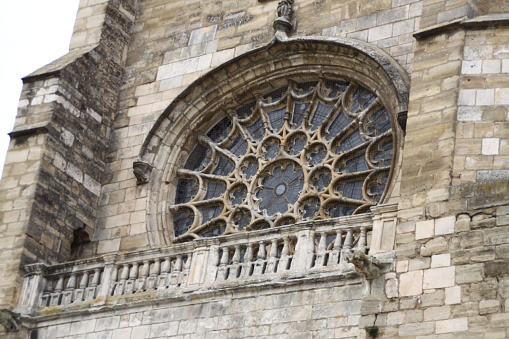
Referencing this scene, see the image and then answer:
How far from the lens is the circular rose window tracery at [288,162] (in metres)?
17.2

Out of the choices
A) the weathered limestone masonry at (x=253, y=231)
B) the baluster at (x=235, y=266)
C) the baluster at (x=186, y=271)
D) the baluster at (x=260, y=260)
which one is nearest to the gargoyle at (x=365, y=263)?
the weathered limestone masonry at (x=253, y=231)

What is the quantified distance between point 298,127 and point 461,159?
4.56m

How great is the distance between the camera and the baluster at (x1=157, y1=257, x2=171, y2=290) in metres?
15.7

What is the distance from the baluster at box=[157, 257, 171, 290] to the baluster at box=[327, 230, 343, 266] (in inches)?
89.1

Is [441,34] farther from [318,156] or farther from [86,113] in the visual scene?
[86,113]

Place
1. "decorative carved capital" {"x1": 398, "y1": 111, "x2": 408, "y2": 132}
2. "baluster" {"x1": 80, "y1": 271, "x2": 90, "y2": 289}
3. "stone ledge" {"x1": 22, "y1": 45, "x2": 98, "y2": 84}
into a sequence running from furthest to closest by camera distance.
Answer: "stone ledge" {"x1": 22, "y1": 45, "x2": 98, "y2": 84} < "baluster" {"x1": 80, "y1": 271, "x2": 90, "y2": 289} < "decorative carved capital" {"x1": 398, "y1": 111, "x2": 408, "y2": 132}

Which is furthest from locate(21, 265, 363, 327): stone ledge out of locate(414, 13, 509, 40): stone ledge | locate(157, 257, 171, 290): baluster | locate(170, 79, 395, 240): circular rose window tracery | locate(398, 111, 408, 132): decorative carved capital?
locate(414, 13, 509, 40): stone ledge

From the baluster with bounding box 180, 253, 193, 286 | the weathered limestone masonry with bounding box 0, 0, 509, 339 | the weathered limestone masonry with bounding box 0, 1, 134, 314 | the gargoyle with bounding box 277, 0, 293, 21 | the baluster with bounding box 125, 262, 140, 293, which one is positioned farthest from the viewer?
the gargoyle with bounding box 277, 0, 293, 21

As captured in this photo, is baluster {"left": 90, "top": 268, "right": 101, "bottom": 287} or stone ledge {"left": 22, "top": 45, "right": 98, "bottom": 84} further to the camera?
stone ledge {"left": 22, "top": 45, "right": 98, "bottom": 84}

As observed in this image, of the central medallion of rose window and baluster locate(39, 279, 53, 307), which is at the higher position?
the central medallion of rose window

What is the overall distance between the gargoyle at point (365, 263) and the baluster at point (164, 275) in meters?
2.85

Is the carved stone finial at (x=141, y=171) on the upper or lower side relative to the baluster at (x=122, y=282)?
upper

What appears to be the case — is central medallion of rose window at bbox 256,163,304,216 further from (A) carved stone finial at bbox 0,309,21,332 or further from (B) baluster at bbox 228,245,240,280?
(A) carved stone finial at bbox 0,309,21,332

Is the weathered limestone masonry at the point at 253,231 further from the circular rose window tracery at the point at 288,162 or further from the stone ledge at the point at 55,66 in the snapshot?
the circular rose window tracery at the point at 288,162
